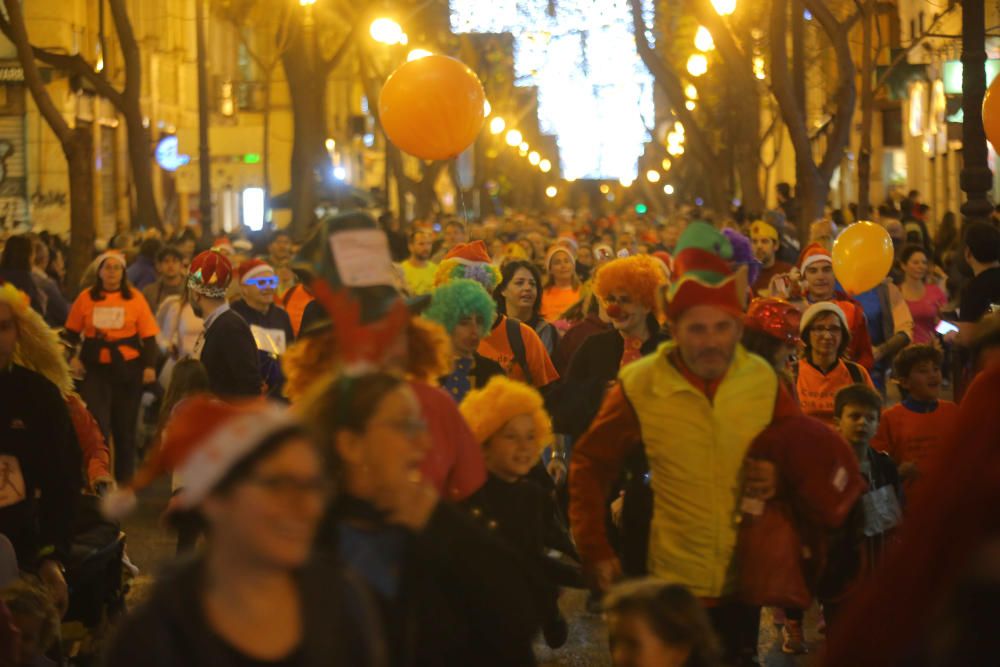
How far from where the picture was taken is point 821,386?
887 centimetres

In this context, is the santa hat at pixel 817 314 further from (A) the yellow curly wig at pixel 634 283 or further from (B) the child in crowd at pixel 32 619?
(B) the child in crowd at pixel 32 619

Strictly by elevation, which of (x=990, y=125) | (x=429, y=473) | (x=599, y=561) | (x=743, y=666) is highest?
(x=990, y=125)

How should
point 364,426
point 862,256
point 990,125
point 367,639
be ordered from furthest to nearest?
point 862,256
point 990,125
point 364,426
point 367,639

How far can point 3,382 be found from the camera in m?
6.66

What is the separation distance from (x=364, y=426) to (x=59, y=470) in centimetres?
305

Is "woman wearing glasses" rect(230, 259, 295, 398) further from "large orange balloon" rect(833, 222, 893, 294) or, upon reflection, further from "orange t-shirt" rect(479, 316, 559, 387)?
"large orange balloon" rect(833, 222, 893, 294)

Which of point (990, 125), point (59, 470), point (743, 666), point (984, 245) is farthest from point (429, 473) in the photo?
point (990, 125)

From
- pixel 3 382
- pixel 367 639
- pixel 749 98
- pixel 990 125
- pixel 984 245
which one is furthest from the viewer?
pixel 749 98

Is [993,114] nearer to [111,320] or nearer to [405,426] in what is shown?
[111,320]

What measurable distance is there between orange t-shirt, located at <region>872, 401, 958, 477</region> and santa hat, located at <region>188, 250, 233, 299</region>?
3818 millimetres

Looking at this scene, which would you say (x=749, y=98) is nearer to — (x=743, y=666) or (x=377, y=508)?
(x=743, y=666)

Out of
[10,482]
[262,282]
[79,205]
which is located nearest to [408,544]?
[10,482]

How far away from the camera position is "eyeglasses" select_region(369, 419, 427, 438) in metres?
3.98

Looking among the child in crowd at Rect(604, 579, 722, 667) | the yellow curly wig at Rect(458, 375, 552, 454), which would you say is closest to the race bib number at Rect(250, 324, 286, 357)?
the yellow curly wig at Rect(458, 375, 552, 454)
